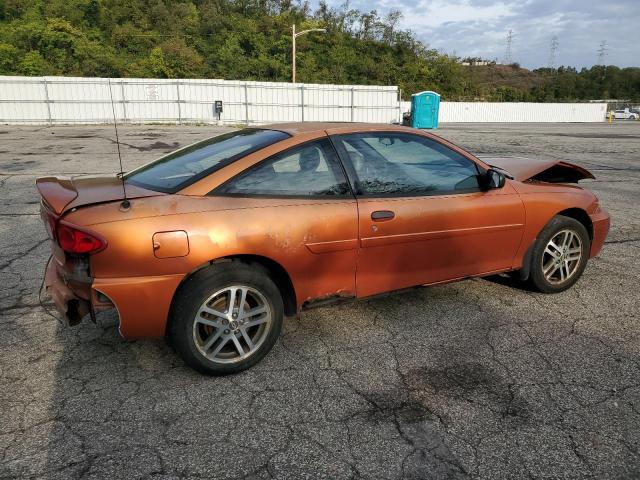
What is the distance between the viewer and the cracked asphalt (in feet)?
7.10

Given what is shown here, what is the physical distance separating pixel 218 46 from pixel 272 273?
189 ft

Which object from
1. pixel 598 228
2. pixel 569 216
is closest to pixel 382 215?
pixel 569 216

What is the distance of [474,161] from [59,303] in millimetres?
2967

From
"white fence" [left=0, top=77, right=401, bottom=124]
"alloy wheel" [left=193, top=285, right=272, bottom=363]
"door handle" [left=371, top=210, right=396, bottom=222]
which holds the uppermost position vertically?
"white fence" [left=0, top=77, right=401, bottom=124]

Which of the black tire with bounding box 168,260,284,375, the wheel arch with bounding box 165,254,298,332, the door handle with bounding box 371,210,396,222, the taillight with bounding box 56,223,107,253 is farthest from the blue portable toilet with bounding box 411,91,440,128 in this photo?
the taillight with bounding box 56,223,107,253

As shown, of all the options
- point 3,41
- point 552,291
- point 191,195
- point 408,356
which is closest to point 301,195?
point 191,195

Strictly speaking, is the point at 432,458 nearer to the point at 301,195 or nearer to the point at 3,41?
the point at 301,195

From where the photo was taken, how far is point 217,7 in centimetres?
6456

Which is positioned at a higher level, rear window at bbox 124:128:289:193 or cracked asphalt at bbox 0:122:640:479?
rear window at bbox 124:128:289:193

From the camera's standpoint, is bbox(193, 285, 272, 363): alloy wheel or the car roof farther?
the car roof

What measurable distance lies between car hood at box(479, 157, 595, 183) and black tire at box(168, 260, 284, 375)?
91.5 inches

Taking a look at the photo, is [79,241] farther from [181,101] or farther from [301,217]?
[181,101]

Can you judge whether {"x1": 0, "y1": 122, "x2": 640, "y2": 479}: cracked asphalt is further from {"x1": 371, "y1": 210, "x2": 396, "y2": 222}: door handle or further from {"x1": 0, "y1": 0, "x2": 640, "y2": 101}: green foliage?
{"x1": 0, "y1": 0, "x2": 640, "y2": 101}: green foliage

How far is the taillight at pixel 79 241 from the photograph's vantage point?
245 cm
